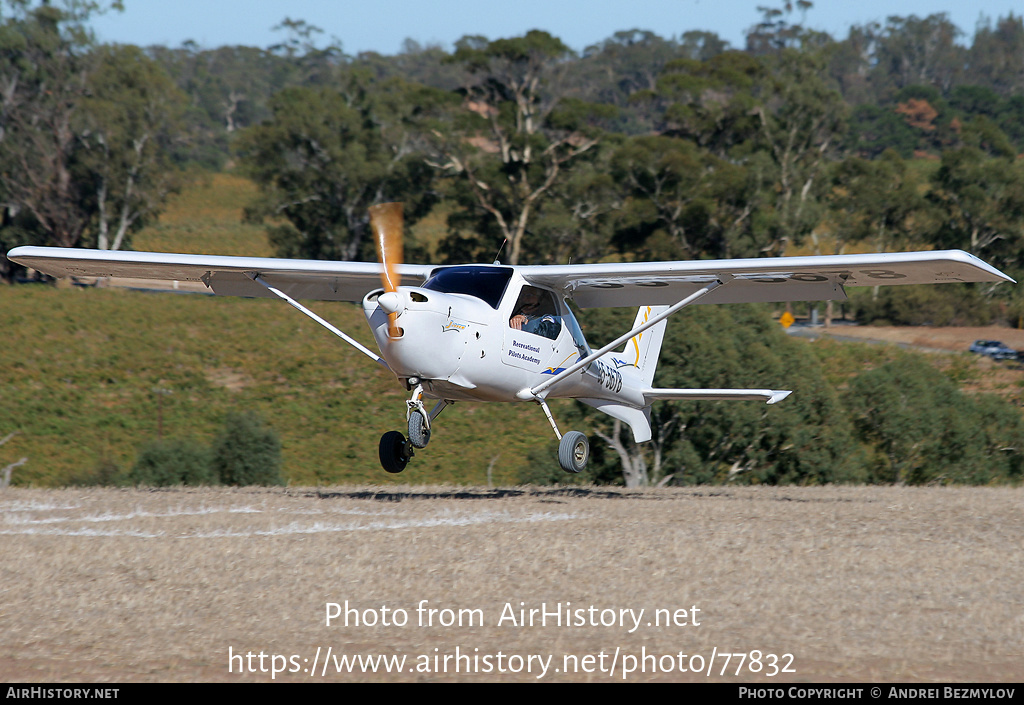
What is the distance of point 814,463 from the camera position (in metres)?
29.7

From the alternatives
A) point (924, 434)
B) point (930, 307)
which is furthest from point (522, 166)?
point (924, 434)

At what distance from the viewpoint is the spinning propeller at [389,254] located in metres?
12.3

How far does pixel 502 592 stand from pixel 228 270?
28.3 ft

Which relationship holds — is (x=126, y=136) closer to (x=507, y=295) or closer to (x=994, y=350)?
(x=994, y=350)

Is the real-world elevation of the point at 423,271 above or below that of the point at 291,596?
above

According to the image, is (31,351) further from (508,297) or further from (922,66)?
(922,66)

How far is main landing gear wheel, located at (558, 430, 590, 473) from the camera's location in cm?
1522

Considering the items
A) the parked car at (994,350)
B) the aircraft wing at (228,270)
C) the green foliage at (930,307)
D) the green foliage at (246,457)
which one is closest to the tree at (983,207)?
the green foliage at (930,307)

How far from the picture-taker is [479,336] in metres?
13.6

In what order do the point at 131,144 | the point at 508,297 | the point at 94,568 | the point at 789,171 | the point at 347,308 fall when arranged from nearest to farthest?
the point at 94,568 → the point at 508,297 → the point at 347,308 → the point at 131,144 → the point at 789,171

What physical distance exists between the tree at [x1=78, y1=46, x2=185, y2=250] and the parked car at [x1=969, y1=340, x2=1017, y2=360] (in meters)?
48.1

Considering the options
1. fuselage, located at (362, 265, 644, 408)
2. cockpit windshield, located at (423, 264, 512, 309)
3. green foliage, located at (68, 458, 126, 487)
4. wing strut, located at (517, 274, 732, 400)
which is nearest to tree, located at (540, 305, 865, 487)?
green foliage, located at (68, 458, 126, 487)
